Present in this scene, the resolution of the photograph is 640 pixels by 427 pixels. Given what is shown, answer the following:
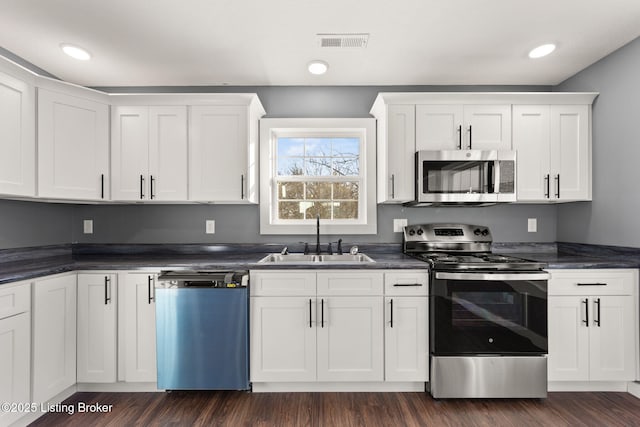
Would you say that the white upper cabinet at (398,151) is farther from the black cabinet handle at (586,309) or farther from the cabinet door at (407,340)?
the black cabinet handle at (586,309)

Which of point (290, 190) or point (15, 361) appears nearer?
point (15, 361)

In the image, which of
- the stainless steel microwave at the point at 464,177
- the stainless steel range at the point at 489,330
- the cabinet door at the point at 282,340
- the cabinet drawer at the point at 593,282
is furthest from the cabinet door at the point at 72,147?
the cabinet drawer at the point at 593,282

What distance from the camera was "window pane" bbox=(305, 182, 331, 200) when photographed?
3.16 m

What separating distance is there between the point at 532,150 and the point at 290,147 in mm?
2122

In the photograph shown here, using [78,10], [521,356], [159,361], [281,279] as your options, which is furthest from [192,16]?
[521,356]

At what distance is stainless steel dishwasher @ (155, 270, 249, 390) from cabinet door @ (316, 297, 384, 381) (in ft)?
1.89

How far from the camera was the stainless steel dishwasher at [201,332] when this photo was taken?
227 cm

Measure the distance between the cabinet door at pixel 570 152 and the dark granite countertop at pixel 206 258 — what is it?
0.52 m

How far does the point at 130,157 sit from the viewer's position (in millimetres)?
2662

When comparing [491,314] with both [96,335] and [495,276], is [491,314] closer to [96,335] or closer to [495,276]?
[495,276]

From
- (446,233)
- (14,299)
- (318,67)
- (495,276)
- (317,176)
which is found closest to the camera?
(14,299)

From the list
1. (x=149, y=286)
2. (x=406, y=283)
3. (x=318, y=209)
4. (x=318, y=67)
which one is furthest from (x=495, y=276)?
(x=149, y=286)

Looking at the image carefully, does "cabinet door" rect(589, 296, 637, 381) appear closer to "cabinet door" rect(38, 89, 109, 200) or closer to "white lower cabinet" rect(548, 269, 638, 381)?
"white lower cabinet" rect(548, 269, 638, 381)

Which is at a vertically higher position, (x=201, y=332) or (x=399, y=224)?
(x=399, y=224)
